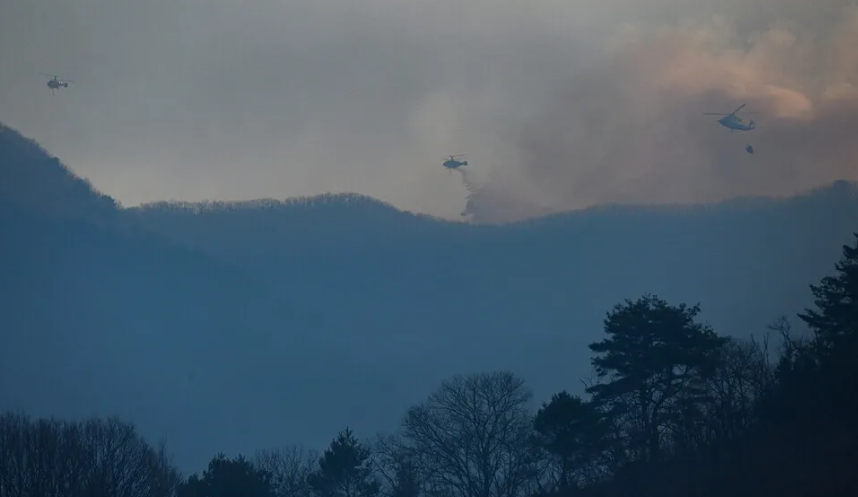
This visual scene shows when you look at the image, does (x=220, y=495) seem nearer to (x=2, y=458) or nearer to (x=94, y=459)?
(x=94, y=459)

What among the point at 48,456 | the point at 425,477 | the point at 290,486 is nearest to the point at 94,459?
the point at 48,456

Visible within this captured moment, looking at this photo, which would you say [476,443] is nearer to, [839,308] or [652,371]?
[652,371]

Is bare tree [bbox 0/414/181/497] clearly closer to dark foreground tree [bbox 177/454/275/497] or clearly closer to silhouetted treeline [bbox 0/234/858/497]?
silhouetted treeline [bbox 0/234/858/497]

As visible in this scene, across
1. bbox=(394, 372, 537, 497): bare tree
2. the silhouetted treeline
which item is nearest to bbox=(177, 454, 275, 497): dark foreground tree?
the silhouetted treeline

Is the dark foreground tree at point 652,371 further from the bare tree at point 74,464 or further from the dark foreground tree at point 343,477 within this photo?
the bare tree at point 74,464

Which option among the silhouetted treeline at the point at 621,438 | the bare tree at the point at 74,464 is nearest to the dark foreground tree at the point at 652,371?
the silhouetted treeline at the point at 621,438
